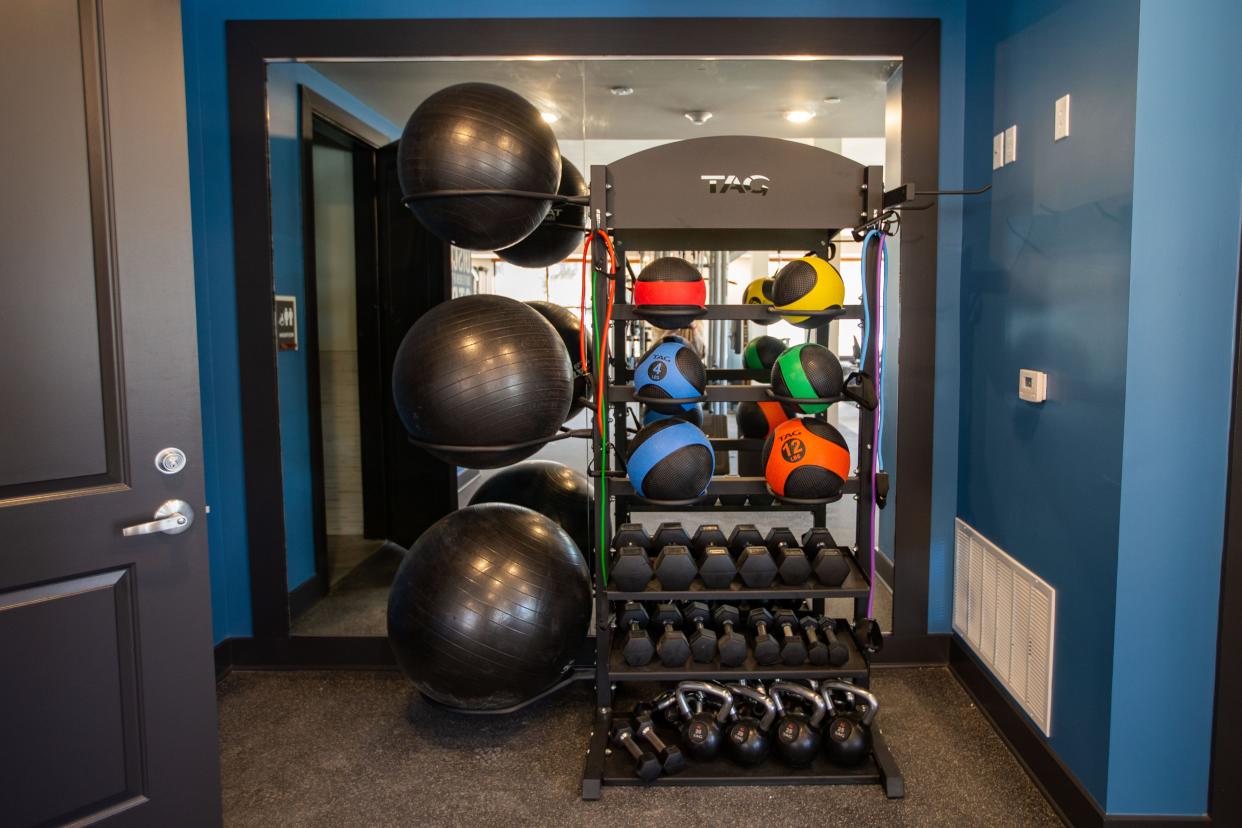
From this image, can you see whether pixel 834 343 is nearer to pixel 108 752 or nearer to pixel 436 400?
pixel 436 400

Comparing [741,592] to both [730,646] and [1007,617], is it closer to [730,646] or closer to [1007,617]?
[730,646]

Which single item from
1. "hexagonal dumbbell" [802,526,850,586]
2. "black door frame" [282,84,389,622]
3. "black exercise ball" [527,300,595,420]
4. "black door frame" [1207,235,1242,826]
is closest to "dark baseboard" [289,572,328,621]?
"black door frame" [282,84,389,622]

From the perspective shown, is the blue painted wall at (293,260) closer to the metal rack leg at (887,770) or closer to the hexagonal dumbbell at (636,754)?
the hexagonal dumbbell at (636,754)

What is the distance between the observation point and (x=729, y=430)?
2.80m

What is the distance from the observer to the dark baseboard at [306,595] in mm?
3012

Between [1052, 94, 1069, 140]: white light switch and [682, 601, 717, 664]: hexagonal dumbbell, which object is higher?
[1052, 94, 1069, 140]: white light switch

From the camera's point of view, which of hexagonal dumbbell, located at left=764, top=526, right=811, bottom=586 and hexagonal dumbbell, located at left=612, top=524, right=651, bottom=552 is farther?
hexagonal dumbbell, located at left=612, top=524, right=651, bottom=552

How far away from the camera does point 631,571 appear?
2301 millimetres

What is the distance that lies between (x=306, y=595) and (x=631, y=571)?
57.0 inches

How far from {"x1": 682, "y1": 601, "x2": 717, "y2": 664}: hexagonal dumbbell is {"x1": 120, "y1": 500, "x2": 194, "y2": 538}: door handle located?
1.34m

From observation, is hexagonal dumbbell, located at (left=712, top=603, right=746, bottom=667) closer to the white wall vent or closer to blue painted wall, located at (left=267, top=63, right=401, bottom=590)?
the white wall vent

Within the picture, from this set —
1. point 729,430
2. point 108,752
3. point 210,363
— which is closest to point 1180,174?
point 729,430

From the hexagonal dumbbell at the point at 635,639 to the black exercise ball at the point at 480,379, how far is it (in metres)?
0.58

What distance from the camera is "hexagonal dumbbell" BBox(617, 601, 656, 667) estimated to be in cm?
231
